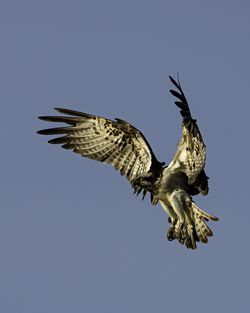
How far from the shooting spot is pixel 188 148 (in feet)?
72.4

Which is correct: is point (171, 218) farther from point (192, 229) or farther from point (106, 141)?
point (106, 141)

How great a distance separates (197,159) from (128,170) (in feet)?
6.04

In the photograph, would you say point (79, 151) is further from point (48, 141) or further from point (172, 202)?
point (172, 202)

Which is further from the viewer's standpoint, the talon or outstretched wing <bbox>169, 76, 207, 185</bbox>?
the talon

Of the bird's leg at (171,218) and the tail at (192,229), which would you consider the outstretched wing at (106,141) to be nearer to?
the bird's leg at (171,218)

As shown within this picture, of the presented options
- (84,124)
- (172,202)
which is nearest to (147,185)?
(172,202)

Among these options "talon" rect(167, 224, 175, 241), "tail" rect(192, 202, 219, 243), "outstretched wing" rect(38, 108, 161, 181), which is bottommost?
"talon" rect(167, 224, 175, 241)

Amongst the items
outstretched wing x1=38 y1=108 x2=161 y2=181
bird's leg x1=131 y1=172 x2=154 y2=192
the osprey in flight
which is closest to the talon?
the osprey in flight

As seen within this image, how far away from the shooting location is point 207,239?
2270 centimetres

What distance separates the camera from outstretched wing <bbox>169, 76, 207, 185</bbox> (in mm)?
21438

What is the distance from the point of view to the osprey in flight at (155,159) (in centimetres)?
2205

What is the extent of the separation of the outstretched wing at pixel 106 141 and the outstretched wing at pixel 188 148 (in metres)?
0.90

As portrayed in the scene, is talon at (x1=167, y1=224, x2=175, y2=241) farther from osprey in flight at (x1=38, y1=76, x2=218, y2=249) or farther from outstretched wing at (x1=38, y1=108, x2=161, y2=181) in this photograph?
outstretched wing at (x1=38, y1=108, x2=161, y2=181)

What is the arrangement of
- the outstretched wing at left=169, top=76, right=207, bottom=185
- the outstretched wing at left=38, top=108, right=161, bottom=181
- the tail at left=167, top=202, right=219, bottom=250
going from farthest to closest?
the outstretched wing at left=38, top=108, right=161, bottom=181, the tail at left=167, top=202, right=219, bottom=250, the outstretched wing at left=169, top=76, right=207, bottom=185
